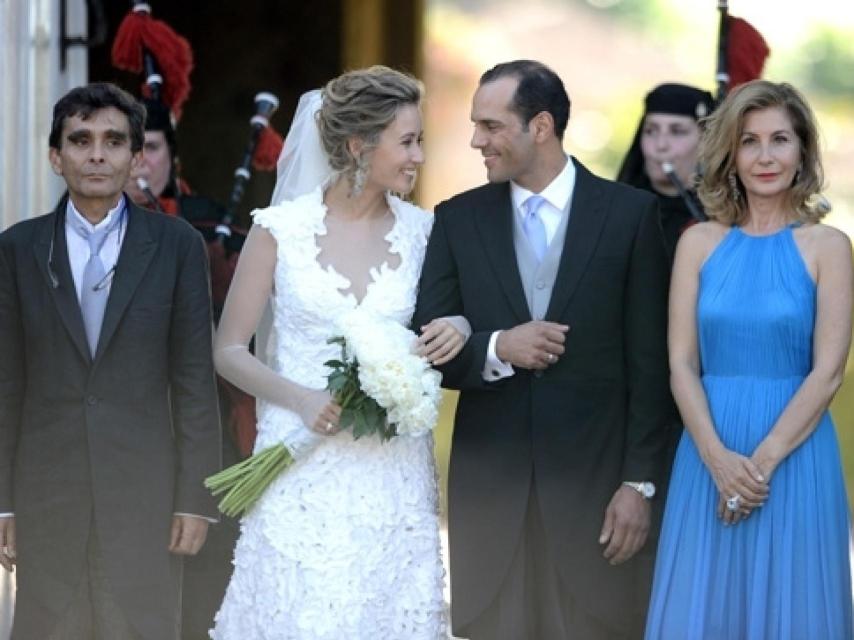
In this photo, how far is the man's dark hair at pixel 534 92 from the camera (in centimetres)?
550

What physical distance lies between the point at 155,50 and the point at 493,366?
101 inches

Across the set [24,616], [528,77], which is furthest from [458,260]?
[24,616]

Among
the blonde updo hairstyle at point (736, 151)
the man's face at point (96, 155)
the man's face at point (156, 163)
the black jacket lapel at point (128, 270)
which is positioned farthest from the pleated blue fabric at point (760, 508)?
the man's face at point (156, 163)

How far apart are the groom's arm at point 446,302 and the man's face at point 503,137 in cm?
19

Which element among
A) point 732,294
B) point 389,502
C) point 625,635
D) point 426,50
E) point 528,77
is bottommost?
point 625,635

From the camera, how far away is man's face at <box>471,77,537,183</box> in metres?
5.48

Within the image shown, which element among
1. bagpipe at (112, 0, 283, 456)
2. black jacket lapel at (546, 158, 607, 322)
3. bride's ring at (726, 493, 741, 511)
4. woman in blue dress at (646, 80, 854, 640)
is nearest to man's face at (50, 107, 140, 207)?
black jacket lapel at (546, 158, 607, 322)

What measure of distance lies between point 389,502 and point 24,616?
986 mm

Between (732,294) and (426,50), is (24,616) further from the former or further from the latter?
(426,50)

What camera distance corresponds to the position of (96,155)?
215 inches

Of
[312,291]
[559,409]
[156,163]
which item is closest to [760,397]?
[559,409]

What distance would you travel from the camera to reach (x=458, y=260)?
5.49 m

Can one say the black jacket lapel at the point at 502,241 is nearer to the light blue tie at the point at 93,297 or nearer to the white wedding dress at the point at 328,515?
the white wedding dress at the point at 328,515

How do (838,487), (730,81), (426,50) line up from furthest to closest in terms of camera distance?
(426,50)
(730,81)
(838,487)
